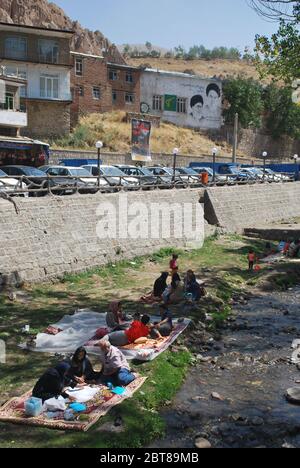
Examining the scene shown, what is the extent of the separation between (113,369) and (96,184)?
12911 millimetres

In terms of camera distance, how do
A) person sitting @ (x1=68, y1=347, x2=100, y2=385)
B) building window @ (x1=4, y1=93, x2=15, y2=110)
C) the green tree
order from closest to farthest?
person sitting @ (x1=68, y1=347, x2=100, y2=385) < building window @ (x1=4, y1=93, x2=15, y2=110) < the green tree

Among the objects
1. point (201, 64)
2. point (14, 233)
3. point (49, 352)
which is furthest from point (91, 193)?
point (201, 64)

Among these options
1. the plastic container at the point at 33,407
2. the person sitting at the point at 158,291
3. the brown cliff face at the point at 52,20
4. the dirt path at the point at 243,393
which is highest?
the brown cliff face at the point at 52,20

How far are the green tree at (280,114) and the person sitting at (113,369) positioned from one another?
60419mm

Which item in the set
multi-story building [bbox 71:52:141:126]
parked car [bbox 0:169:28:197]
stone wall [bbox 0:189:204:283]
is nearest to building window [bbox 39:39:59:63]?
multi-story building [bbox 71:52:141:126]

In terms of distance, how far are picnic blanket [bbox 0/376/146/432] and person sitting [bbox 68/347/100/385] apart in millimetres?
294

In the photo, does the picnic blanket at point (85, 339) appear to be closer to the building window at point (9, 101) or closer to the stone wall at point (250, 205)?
the stone wall at point (250, 205)

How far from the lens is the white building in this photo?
60.7 metres

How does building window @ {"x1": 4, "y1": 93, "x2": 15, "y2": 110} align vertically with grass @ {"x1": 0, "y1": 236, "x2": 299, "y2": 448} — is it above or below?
above

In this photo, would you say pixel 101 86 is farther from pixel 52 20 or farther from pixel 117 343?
pixel 117 343

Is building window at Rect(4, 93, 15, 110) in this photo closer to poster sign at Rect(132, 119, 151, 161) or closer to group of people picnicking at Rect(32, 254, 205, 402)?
poster sign at Rect(132, 119, 151, 161)

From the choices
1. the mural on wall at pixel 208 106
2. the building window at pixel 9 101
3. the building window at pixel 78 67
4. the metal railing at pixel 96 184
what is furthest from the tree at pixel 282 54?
the mural on wall at pixel 208 106

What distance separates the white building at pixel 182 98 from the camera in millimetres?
60719

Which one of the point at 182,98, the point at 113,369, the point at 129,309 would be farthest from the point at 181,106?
the point at 113,369
